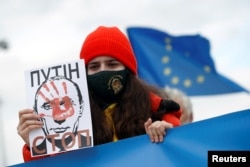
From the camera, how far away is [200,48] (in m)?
10.8

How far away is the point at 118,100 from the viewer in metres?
3.88

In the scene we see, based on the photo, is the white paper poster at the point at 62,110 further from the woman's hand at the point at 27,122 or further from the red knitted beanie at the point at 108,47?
the red knitted beanie at the point at 108,47

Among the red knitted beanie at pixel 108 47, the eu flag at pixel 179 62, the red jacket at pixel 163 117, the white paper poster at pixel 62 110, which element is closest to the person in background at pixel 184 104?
the red knitted beanie at pixel 108 47

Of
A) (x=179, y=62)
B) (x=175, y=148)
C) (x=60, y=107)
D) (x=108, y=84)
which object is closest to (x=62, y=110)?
(x=60, y=107)

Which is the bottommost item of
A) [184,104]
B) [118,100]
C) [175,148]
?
[175,148]

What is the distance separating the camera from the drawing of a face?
3643 millimetres

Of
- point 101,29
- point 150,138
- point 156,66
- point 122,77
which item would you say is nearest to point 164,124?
point 150,138

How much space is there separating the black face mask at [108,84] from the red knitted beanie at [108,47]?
0.28 feet

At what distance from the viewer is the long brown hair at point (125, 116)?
149 inches

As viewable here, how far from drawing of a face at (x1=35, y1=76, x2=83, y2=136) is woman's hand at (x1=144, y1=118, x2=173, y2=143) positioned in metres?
0.35

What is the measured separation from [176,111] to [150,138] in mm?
254

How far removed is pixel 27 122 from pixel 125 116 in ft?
1.70

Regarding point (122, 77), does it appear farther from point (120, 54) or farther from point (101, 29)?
point (101, 29)

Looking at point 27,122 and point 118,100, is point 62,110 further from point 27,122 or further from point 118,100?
point 118,100
